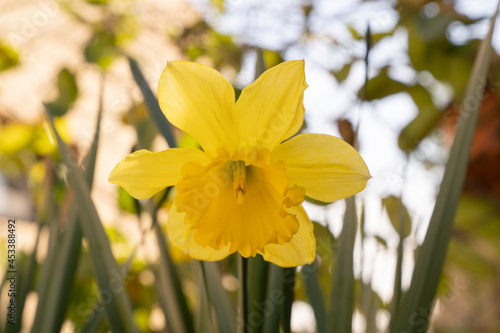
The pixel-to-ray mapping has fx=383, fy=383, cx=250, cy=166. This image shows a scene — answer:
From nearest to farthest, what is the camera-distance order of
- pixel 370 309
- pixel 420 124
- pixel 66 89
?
pixel 370 309 < pixel 420 124 < pixel 66 89

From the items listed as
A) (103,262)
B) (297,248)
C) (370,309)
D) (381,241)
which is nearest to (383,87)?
(381,241)

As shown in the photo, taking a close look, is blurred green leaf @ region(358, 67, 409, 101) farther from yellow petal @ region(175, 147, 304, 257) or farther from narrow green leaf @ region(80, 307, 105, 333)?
narrow green leaf @ region(80, 307, 105, 333)

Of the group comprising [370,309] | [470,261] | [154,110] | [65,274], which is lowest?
[470,261]

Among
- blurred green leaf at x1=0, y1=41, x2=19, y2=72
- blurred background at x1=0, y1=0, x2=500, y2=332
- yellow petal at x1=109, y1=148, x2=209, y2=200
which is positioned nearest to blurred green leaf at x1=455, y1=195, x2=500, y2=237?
blurred background at x1=0, y1=0, x2=500, y2=332

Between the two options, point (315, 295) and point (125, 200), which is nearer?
point (315, 295)

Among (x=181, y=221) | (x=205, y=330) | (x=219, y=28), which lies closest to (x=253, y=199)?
(x=181, y=221)

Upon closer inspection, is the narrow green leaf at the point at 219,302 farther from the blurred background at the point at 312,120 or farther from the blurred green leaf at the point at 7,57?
the blurred green leaf at the point at 7,57

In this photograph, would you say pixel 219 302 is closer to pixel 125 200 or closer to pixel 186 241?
pixel 186 241
